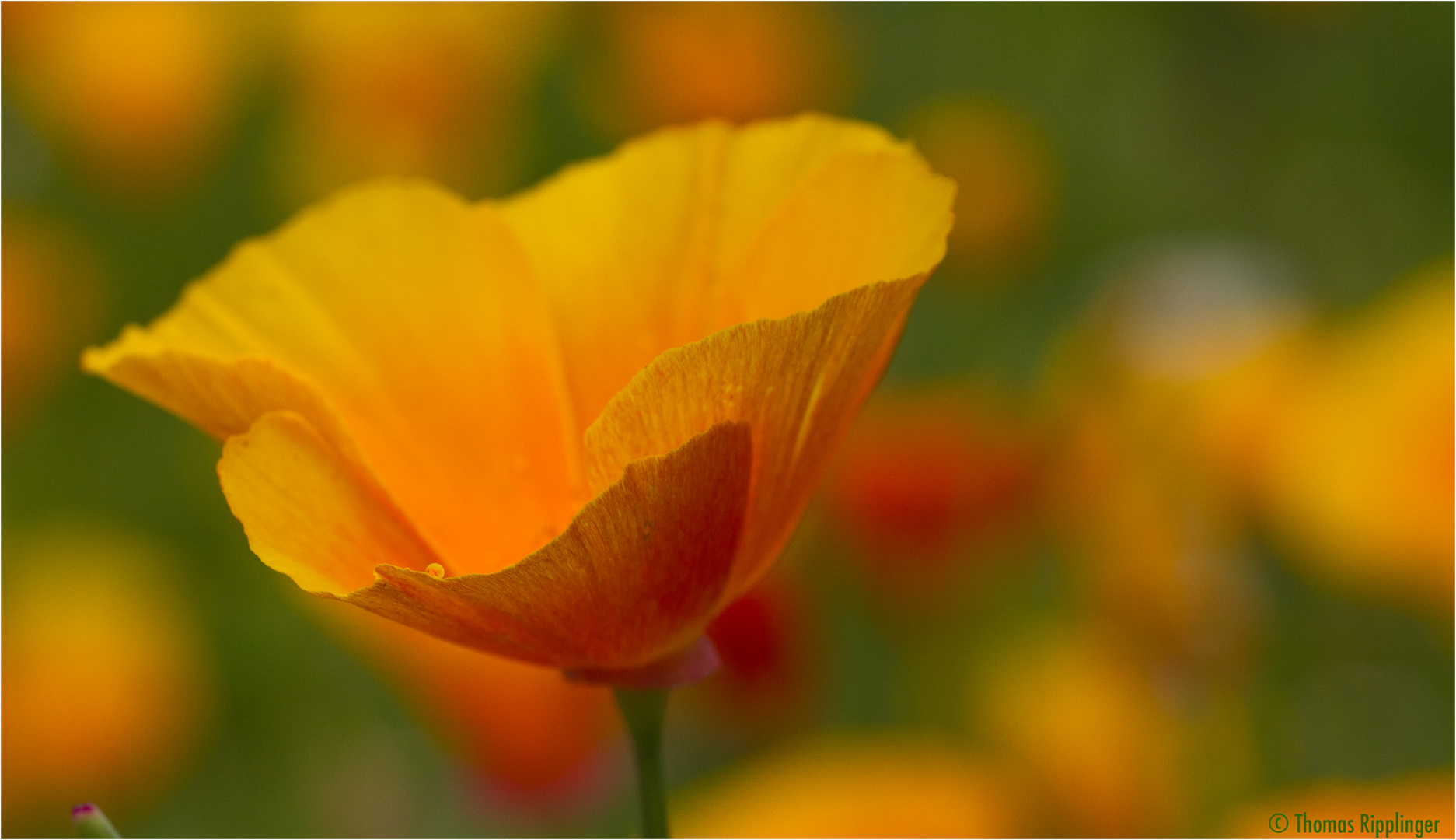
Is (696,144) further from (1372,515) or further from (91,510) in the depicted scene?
(91,510)

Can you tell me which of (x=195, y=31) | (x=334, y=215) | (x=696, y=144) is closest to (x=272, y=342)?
(x=334, y=215)

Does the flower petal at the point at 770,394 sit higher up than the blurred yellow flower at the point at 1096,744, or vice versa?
the blurred yellow flower at the point at 1096,744

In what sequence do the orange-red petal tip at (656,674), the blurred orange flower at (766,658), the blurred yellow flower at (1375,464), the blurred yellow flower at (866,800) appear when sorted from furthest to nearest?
the blurred orange flower at (766,658)
the blurred yellow flower at (1375,464)
the blurred yellow flower at (866,800)
the orange-red petal tip at (656,674)

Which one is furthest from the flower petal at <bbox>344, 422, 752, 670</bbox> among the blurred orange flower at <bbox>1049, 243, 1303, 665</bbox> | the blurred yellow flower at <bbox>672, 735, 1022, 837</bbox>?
the blurred orange flower at <bbox>1049, 243, 1303, 665</bbox>

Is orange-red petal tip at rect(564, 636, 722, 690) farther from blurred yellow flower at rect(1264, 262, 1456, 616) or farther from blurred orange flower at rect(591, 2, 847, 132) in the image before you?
blurred orange flower at rect(591, 2, 847, 132)

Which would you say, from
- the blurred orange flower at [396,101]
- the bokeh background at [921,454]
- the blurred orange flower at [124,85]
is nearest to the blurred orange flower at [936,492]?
the bokeh background at [921,454]

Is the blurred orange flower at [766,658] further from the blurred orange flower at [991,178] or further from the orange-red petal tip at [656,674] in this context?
the blurred orange flower at [991,178]

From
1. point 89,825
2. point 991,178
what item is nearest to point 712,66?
point 991,178
